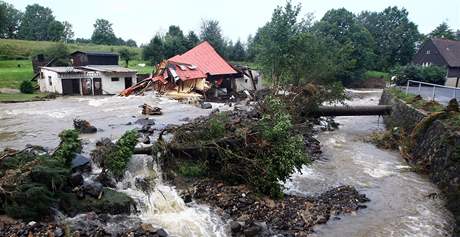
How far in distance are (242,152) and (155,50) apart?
135 ft

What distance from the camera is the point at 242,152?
13000 millimetres

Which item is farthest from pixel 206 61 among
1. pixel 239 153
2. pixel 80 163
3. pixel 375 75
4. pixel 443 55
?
pixel 443 55

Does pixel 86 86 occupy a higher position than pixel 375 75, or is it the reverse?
pixel 375 75

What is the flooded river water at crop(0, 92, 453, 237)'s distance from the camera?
10688 mm

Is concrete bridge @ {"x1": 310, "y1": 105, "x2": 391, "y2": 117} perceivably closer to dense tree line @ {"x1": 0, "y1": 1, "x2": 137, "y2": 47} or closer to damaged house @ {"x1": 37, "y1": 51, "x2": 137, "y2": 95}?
damaged house @ {"x1": 37, "y1": 51, "x2": 137, "y2": 95}

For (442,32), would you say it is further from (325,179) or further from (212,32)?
(325,179)

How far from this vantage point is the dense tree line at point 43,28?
252 ft

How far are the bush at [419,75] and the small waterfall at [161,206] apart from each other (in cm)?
3093

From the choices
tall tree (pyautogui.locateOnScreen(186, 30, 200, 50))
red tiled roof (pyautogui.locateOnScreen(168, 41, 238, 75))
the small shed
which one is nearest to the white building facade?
the small shed

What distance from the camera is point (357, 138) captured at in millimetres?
22062

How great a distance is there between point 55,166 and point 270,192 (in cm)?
700

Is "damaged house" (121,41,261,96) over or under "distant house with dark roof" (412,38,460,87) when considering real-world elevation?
under

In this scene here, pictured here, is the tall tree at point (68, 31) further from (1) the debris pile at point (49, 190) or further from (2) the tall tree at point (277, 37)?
(1) the debris pile at point (49, 190)

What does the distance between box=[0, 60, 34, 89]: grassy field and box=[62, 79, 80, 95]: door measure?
16.3ft
